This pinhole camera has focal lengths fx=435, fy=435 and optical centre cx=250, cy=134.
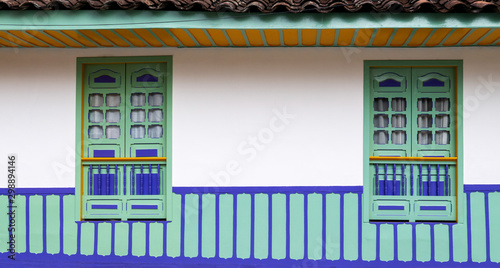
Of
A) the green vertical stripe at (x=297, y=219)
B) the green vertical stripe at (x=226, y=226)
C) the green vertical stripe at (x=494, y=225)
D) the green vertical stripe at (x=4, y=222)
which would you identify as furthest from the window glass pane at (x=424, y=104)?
the green vertical stripe at (x=4, y=222)

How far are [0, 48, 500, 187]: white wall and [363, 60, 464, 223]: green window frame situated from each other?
128 mm

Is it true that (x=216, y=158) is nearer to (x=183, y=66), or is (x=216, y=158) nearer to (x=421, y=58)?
(x=183, y=66)

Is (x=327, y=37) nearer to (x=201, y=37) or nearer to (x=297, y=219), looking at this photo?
(x=201, y=37)

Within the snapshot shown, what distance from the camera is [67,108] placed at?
5.39 m

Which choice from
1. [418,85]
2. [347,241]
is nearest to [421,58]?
[418,85]

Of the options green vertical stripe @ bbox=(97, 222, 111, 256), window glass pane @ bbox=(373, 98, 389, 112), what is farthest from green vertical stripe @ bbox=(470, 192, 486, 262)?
green vertical stripe @ bbox=(97, 222, 111, 256)

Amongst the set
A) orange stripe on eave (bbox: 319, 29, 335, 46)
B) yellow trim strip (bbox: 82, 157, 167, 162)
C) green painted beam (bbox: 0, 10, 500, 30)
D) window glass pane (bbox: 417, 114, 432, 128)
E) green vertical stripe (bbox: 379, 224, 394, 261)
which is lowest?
green vertical stripe (bbox: 379, 224, 394, 261)

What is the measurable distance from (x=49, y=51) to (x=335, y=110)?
3619mm

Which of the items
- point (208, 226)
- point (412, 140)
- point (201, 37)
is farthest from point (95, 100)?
point (412, 140)

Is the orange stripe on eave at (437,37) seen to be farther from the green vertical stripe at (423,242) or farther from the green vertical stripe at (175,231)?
the green vertical stripe at (175,231)

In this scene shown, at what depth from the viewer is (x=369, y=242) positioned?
5.19m

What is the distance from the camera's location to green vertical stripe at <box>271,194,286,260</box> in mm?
5230

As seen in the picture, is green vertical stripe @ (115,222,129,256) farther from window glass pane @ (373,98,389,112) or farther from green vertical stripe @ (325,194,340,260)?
window glass pane @ (373,98,389,112)

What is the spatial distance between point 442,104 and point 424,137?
46 cm
